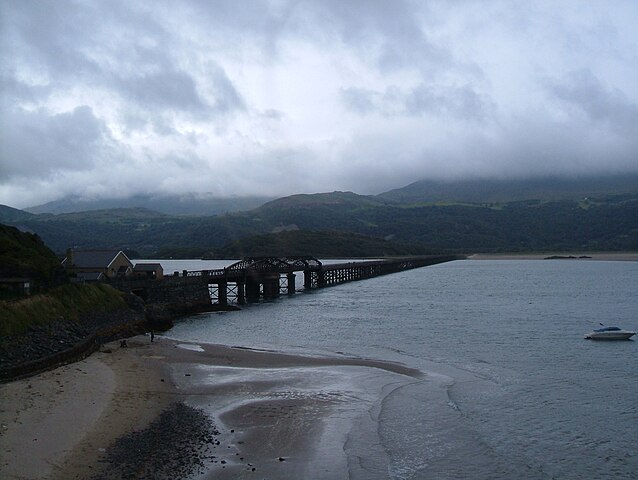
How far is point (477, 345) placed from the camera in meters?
39.9

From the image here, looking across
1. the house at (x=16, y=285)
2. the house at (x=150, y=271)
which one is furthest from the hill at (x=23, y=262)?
the house at (x=150, y=271)

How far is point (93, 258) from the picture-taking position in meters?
61.4

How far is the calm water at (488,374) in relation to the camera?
18.1 m

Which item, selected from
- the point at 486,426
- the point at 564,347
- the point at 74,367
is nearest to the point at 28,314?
the point at 74,367

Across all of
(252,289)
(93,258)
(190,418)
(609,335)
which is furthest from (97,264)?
(609,335)

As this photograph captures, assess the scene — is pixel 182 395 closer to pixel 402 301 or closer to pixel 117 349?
pixel 117 349

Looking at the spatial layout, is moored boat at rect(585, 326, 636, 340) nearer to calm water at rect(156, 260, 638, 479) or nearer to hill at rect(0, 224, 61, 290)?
calm water at rect(156, 260, 638, 479)

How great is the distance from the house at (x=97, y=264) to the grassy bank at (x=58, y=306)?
41.7ft

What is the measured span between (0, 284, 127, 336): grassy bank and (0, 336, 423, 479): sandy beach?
353cm

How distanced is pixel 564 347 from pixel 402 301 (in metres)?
36.4

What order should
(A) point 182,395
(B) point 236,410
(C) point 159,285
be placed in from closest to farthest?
(B) point 236,410
(A) point 182,395
(C) point 159,285

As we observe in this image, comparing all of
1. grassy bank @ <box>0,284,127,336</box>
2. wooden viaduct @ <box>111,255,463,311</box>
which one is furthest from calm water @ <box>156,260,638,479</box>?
grassy bank @ <box>0,284,127,336</box>

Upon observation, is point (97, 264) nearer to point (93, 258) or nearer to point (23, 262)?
point (93, 258)

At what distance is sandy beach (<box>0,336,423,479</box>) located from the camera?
1587 centimetres
